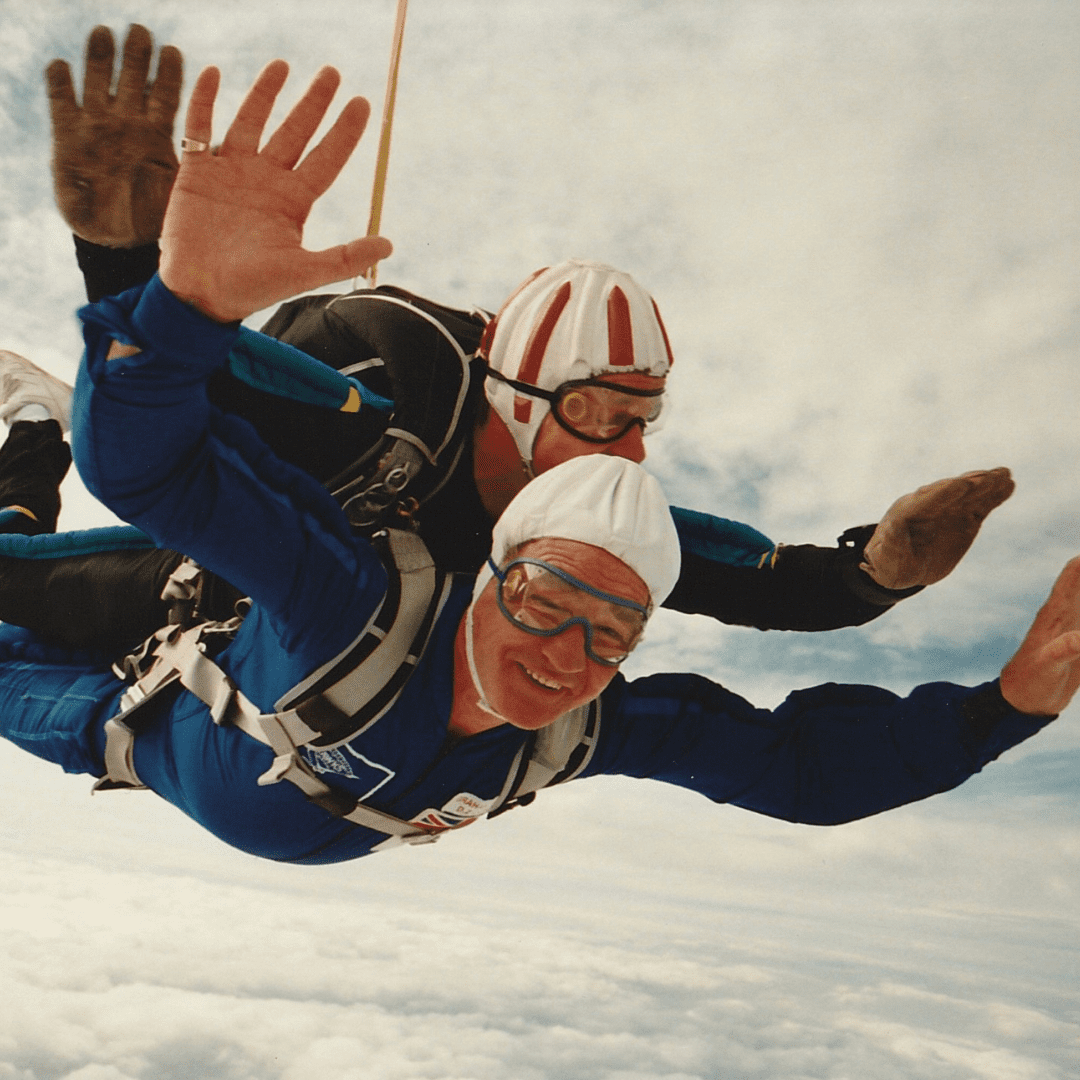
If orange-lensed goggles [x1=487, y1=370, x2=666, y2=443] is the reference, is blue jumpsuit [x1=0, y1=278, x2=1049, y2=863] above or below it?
below

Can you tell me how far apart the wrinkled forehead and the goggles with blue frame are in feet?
0.05

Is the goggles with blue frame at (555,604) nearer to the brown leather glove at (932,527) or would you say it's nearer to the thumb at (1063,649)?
the brown leather glove at (932,527)

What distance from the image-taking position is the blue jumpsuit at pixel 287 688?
4.56ft

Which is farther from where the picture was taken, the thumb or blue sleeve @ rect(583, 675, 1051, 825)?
blue sleeve @ rect(583, 675, 1051, 825)

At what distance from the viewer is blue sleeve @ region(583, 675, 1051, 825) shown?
238cm

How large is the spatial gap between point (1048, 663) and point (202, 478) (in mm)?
1838

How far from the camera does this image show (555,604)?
1.85m

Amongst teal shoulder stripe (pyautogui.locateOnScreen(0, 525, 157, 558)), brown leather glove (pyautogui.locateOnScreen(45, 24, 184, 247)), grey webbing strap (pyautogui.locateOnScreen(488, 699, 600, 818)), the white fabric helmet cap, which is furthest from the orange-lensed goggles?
teal shoulder stripe (pyautogui.locateOnScreen(0, 525, 157, 558))

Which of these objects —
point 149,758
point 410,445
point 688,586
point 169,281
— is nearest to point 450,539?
point 410,445

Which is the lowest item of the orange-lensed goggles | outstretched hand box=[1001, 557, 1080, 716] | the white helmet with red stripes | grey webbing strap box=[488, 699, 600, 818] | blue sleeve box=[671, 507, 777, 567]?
grey webbing strap box=[488, 699, 600, 818]

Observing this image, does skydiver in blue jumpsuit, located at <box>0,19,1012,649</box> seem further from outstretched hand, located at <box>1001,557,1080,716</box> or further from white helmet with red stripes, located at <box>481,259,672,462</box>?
outstretched hand, located at <box>1001,557,1080,716</box>

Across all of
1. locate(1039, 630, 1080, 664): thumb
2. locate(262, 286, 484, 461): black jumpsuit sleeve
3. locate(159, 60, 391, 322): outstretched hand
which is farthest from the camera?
locate(1039, 630, 1080, 664): thumb

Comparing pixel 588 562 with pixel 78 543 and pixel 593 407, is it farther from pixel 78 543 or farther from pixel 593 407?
pixel 78 543

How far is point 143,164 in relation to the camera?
1.30 m
